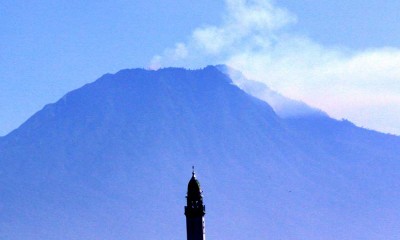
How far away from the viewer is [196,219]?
10362cm

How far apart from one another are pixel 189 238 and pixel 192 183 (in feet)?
22.5

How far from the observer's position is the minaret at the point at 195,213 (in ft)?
340

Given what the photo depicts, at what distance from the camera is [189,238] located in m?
104

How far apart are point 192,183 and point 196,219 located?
445cm

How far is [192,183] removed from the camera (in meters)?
104

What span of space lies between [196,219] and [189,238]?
2.70m

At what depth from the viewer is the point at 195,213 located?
103 meters

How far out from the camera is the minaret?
104 meters
